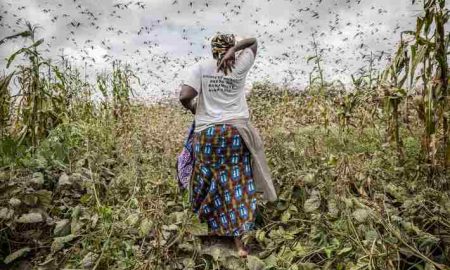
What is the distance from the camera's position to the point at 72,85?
5.62 m

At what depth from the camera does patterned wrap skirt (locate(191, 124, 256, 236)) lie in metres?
3.34

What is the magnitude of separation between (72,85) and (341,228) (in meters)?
4.07

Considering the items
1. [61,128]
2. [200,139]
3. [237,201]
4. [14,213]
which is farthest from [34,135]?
[237,201]

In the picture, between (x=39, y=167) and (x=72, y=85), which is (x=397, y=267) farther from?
(x=72, y=85)

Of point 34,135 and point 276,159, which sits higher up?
point 34,135

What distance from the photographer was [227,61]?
328cm

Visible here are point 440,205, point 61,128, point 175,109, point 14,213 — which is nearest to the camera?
point 440,205

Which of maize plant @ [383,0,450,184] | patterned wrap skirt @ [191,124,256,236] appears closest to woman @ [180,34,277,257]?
patterned wrap skirt @ [191,124,256,236]

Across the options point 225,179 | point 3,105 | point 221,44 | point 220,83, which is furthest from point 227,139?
point 3,105

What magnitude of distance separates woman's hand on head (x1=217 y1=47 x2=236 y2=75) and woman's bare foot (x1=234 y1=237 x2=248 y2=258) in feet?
4.09

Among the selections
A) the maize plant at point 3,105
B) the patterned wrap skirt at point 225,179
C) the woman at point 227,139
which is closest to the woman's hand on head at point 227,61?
the woman at point 227,139

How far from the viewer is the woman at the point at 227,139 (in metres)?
3.33

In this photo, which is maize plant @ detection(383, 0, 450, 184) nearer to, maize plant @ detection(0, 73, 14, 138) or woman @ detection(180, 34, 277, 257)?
woman @ detection(180, 34, 277, 257)

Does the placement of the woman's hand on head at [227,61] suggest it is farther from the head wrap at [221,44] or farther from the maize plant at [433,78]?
the maize plant at [433,78]
